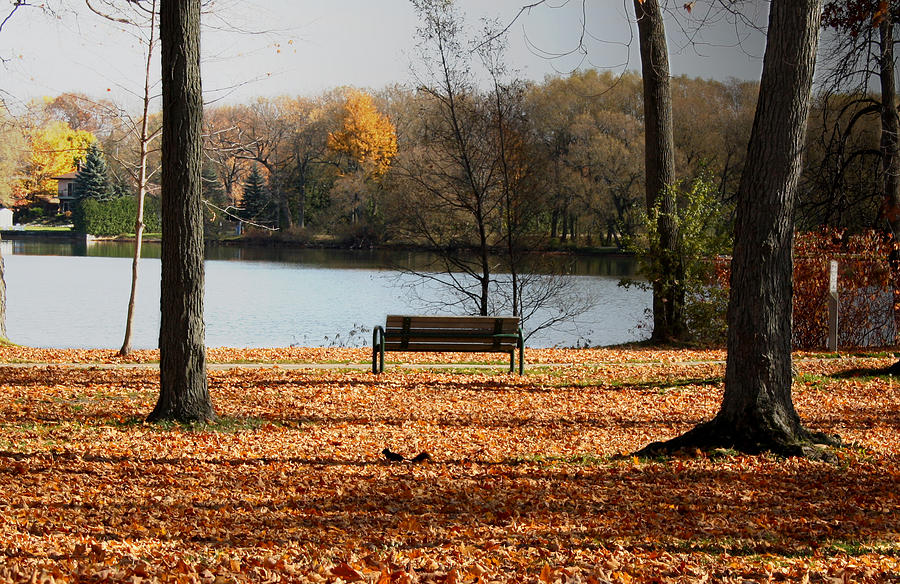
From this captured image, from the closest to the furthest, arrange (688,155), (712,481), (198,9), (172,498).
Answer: (172,498)
(712,481)
(198,9)
(688,155)

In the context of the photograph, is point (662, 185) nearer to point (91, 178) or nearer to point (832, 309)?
point (832, 309)

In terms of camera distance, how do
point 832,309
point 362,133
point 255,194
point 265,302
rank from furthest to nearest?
point 255,194, point 362,133, point 265,302, point 832,309

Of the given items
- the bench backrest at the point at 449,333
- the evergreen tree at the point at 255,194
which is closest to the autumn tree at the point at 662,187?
the bench backrest at the point at 449,333

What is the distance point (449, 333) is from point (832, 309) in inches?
252

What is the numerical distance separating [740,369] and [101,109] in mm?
9588

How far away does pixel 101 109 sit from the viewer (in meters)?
11.9

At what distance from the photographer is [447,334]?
9984 mm

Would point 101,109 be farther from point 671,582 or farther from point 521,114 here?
point 671,582

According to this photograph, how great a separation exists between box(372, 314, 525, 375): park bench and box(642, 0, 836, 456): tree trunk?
400cm

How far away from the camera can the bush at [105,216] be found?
65.4m

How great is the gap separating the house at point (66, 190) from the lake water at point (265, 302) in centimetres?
3374

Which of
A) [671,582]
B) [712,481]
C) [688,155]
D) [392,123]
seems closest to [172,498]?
[671,582]

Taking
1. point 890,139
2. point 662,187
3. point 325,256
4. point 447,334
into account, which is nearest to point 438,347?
point 447,334

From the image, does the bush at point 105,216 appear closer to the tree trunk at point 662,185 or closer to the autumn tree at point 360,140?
the autumn tree at point 360,140
